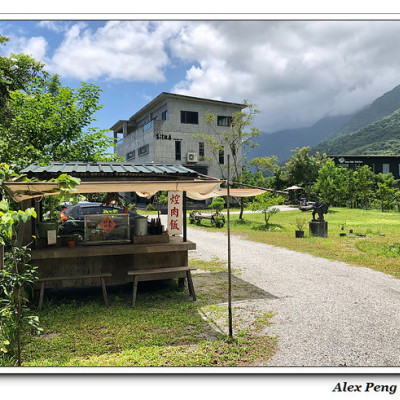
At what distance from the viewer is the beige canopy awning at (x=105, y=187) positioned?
4.39m

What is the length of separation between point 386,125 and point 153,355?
7635 cm

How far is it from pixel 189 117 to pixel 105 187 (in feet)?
91.0

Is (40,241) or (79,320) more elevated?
(40,241)

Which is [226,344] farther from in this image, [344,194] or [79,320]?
[344,194]

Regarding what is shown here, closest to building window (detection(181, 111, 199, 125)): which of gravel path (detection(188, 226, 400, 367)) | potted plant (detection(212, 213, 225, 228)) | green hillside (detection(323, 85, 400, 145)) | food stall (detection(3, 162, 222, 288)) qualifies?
potted plant (detection(212, 213, 225, 228))

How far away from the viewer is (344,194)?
32406mm

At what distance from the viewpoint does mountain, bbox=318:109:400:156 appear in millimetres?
60431

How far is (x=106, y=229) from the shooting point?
21.1 feet

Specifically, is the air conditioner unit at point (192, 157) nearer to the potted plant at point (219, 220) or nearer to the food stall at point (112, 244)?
the potted plant at point (219, 220)

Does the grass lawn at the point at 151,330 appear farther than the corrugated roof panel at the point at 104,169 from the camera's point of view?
No

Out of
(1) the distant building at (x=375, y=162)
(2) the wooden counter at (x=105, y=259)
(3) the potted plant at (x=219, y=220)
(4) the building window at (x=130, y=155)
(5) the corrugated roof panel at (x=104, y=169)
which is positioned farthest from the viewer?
(1) the distant building at (x=375, y=162)

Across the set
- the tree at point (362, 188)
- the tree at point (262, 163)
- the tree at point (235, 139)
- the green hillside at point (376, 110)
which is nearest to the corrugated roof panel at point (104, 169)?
the tree at point (235, 139)

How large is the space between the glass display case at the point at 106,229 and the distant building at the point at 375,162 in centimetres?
4318
